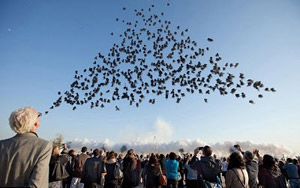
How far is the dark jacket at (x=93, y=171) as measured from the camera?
7.58 meters

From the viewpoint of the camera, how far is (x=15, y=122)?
8.29ft

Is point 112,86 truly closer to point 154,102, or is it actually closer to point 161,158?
point 154,102

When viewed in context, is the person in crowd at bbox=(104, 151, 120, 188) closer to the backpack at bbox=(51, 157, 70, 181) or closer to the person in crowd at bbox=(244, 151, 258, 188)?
the backpack at bbox=(51, 157, 70, 181)

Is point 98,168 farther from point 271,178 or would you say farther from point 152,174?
point 271,178

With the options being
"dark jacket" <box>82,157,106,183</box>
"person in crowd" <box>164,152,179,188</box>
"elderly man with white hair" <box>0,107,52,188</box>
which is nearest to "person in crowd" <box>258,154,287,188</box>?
"person in crowd" <box>164,152,179,188</box>

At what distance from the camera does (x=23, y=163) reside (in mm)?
2297

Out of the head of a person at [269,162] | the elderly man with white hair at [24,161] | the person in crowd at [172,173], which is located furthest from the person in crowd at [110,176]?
the elderly man with white hair at [24,161]

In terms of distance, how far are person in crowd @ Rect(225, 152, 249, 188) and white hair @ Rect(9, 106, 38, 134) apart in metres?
4.29

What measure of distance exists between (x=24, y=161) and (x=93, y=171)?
5.76 meters

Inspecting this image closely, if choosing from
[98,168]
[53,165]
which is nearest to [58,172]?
[53,165]

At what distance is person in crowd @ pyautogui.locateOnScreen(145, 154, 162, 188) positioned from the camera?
8070 millimetres

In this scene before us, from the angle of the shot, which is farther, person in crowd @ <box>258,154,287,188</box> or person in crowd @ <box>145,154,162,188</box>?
person in crowd @ <box>145,154,162,188</box>

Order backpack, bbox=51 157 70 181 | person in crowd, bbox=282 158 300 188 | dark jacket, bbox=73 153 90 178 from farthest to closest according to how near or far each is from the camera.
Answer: person in crowd, bbox=282 158 300 188 → dark jacket, bbox=73 153 90 178 → backpack, bbox=51 157 70 181

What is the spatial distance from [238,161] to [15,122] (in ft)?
15.0
